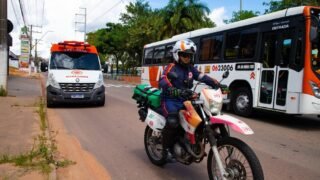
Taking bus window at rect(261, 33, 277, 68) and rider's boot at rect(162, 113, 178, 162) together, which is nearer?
rider's boot at rect(162, 113, 178, 162)

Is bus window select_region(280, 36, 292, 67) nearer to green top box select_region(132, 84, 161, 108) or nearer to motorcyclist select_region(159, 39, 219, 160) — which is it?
green top box select_region(132, 84, 161, 108)

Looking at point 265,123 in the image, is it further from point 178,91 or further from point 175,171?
point 178,91

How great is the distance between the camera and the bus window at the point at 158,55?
65.8 feet

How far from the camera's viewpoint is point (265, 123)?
11.3m

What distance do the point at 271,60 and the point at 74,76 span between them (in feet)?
22.0

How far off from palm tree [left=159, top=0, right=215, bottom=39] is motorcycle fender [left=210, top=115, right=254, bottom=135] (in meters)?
29.7

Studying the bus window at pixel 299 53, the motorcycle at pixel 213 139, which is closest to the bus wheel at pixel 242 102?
the bus window at pixel 299 53

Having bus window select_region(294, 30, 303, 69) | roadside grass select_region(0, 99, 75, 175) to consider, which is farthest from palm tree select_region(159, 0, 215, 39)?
roadside grass select_region(0, 99, 75, 175)

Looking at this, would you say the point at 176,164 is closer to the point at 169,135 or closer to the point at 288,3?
the point at 169,135

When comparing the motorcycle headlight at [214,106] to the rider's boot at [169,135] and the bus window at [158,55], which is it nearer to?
the rider's boot at [169,135]

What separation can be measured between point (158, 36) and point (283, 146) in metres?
28.5

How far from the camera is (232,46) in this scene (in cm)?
1317

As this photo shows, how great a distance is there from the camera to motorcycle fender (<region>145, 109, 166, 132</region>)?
5617 mm

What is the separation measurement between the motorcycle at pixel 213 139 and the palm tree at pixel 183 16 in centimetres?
2905
